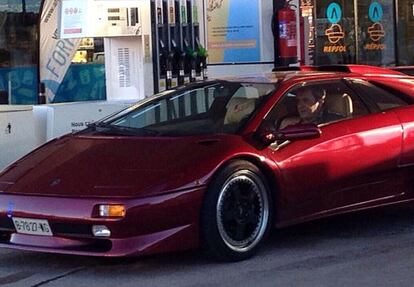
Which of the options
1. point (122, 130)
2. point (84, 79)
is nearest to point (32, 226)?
point (122, 130)

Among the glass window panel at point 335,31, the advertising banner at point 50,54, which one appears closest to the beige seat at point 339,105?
the advertising banner at point 50,54

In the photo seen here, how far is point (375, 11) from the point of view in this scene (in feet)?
58.1

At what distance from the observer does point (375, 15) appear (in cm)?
1773

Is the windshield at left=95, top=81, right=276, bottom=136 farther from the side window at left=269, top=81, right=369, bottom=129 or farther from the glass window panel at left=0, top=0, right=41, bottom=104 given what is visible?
the glass window panel at left=0, top=0, right=41, bottom=104

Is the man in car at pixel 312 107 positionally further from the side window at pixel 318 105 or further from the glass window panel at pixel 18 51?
the glass window panel at pixel 18 51

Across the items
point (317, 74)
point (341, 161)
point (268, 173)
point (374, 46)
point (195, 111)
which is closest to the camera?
point (268, 173)

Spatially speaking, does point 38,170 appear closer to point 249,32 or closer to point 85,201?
point 85,201

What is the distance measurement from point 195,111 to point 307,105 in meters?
0.90

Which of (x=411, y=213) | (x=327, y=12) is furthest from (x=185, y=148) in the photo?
(x=327, y=12)

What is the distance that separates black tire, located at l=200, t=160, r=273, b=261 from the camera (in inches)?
259

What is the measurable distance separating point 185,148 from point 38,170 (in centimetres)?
113

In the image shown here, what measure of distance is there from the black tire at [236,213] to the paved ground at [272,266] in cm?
13

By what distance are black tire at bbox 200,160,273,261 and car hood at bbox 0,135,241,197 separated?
15cm

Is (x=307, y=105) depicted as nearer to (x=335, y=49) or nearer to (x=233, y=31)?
(x=233, y=31)
